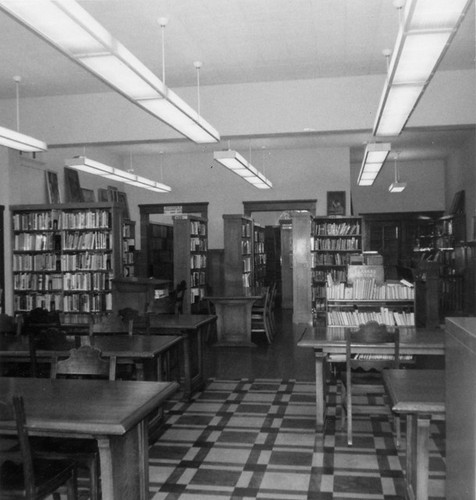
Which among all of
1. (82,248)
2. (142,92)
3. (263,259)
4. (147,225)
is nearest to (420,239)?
(263,259)

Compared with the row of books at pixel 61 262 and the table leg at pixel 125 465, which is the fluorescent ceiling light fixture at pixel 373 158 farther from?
the table leg at pixel 125 465

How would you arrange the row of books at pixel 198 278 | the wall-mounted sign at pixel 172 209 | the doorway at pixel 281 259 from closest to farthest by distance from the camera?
the row of books at pixel 198 278, the wall-mounted sign at pixel 172 209, the doorway at pixel 281 259

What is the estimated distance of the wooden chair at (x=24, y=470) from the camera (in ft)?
8.25

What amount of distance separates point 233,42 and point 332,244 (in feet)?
25.0

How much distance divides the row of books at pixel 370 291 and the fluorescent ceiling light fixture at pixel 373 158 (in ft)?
9.36

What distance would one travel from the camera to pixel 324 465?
4207mm

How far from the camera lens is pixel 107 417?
2664 millimetres

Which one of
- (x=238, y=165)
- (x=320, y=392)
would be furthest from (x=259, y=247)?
(x=320, y=392)

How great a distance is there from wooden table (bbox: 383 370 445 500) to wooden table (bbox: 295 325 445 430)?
1210mm

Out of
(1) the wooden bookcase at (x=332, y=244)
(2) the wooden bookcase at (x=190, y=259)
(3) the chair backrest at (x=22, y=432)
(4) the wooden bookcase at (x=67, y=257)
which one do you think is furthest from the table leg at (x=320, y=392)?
(1) the wooden bookcase at (x=332, y=244)

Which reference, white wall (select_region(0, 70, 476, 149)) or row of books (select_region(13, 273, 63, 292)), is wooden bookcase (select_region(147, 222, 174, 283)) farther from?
white wall (select_region(0, 70, 476, 149))

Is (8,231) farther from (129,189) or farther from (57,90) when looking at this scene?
(129,189)

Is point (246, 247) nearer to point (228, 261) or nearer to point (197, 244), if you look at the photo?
point (197, 244)

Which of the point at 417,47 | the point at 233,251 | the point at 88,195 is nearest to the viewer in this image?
the point at 417,47
